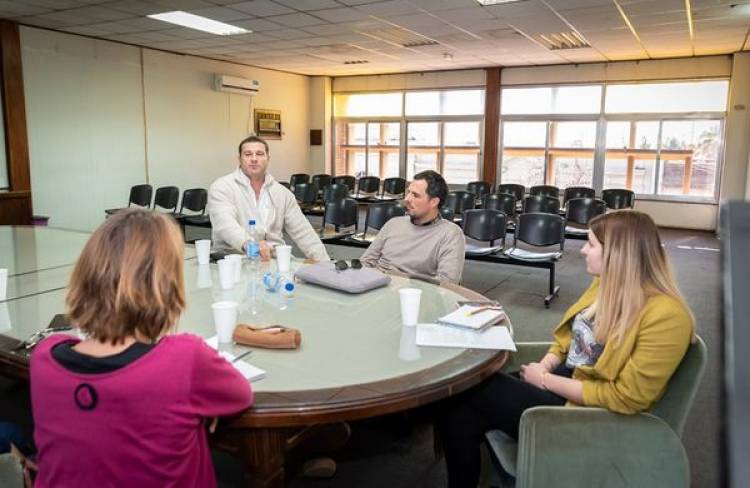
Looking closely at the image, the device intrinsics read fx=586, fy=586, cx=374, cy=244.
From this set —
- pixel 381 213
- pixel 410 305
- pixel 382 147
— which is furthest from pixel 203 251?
pixel 382 147

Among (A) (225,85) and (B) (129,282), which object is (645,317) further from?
(A) (225,85)

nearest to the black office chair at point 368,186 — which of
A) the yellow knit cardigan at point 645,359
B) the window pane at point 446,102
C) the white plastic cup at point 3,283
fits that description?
the window pane at point 446,102

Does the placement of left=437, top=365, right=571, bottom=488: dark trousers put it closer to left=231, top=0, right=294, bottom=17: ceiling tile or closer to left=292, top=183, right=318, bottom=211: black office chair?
left=231, top=0, right=294, bottom=17: ceiling tile

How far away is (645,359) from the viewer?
5.45 feet

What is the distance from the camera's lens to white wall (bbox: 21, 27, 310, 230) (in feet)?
25.7

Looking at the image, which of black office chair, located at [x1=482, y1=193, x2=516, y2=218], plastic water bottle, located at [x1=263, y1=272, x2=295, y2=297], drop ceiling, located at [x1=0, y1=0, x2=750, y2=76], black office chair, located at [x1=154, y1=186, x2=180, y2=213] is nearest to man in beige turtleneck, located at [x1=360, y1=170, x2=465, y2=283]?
plastic water bottle, located at [x1=263, y1=272, x2=295, y2=297]

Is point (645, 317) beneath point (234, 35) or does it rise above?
beneath

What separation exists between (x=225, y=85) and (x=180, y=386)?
9869 mm

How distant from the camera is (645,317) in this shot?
171cm

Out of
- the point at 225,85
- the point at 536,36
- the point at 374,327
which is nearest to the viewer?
the point at 374,327

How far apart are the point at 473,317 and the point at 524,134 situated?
9.52 metres

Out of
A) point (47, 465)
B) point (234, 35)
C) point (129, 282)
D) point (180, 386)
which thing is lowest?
point (47, 465)

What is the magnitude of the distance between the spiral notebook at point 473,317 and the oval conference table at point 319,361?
0.27ft

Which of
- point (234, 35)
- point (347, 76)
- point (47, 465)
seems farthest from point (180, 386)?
point (347, 76)
